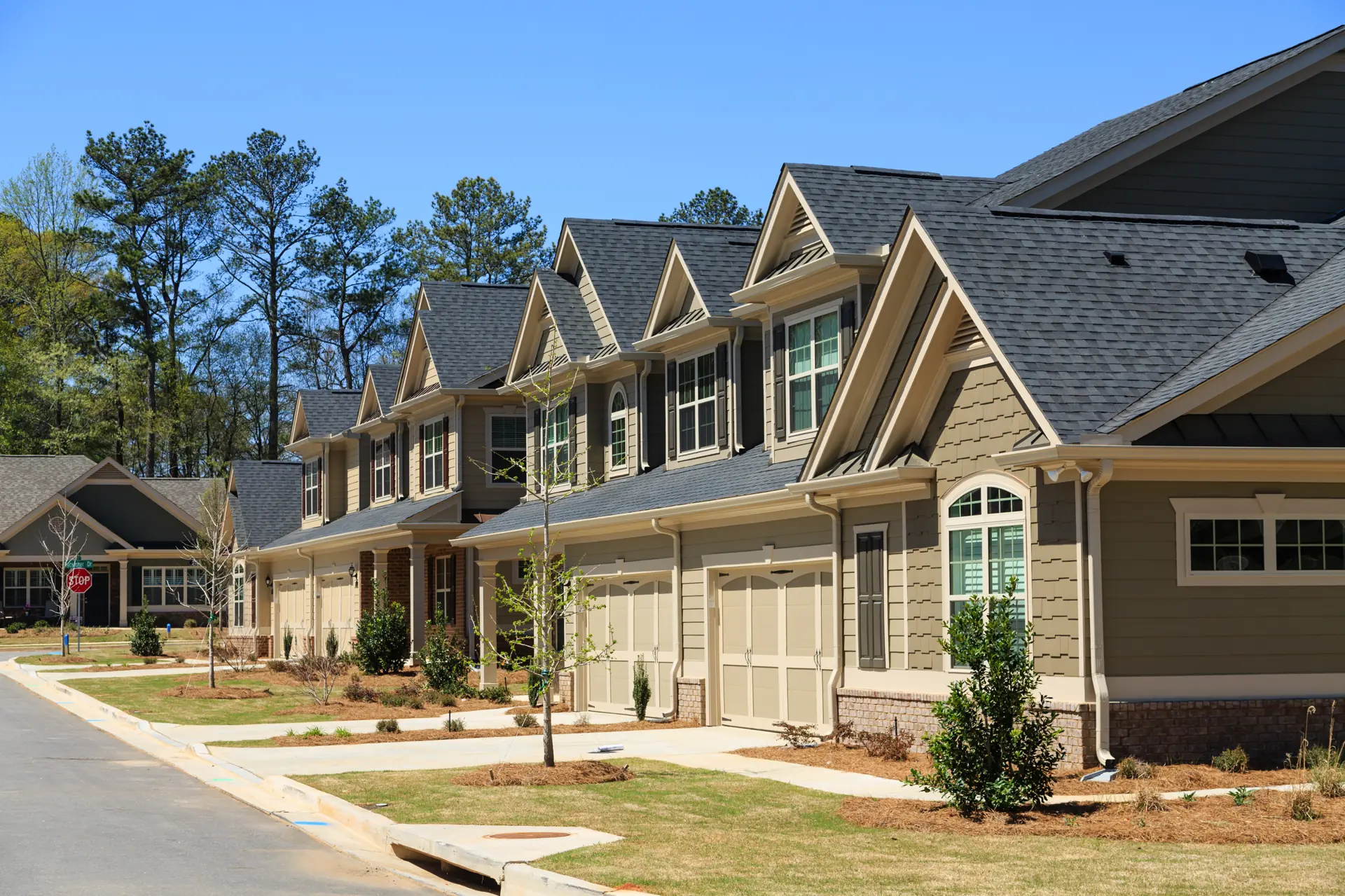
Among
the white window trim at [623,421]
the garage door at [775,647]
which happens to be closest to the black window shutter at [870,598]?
the garage door at [775,647]

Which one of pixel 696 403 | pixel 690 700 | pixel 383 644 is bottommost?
pixel 690 700

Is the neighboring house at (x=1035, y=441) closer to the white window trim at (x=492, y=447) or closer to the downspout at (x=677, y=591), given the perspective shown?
the downspout at (x=677, y=591)

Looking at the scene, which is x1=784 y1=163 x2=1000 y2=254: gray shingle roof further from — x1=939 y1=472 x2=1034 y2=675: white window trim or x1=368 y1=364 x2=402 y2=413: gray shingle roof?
x1=368 y1=364 x2=402 y2=413: gray shingle roof

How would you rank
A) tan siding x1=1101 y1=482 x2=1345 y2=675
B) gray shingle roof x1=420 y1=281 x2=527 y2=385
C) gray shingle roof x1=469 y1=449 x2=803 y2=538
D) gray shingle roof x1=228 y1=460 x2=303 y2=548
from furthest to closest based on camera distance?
gray shingle roof x1=228 y1=460 x2=303 y2=548
gray shingle roof x1=420 y1=281 x2=527 y2=385
gray shingle roof x1=469 y1=449 x2=803 y2=538
tan siding x1=1101 y1=482 x2=1345 y2=675

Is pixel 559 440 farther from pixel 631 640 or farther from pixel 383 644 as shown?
pixel 383 644

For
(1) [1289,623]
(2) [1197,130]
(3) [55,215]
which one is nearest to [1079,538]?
(1) [1289,623]

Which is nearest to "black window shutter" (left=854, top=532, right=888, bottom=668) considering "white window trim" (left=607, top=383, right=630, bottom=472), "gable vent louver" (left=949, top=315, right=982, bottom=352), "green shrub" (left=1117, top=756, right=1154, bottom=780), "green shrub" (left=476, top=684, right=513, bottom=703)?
"gable vent louver" (left=949, top=315, right=982, bottom=352)

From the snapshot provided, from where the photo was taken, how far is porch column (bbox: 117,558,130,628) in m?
68.4

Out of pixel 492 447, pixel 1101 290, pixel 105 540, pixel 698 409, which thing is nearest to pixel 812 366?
pixel 698 409

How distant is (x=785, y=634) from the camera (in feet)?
69.2

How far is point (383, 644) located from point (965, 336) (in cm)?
2124

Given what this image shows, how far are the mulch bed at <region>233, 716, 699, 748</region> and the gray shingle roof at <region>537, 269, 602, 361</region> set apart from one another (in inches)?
344

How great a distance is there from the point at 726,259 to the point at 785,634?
7.94 metres

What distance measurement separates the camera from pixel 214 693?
30.7 meters
